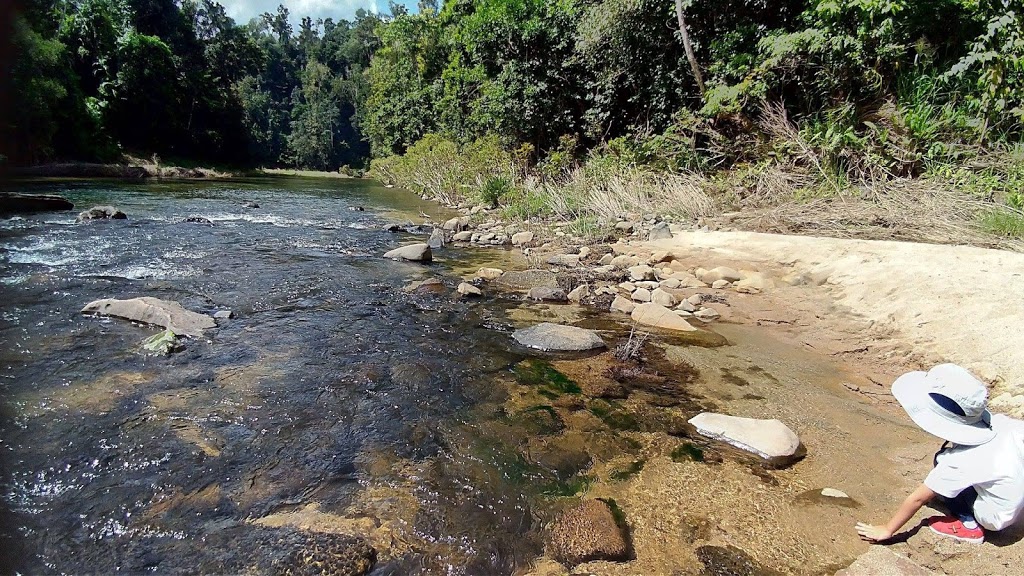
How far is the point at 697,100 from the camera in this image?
1407 centimetres

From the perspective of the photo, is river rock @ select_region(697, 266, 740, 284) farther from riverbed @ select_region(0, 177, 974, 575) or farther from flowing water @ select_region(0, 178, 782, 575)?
flowing water @ select_region(0, 178, 782, 575)

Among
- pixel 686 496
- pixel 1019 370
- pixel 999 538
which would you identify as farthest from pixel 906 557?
pixel 1019 370

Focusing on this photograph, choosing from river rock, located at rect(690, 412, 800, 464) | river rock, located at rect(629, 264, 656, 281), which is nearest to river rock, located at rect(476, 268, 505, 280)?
river rock, located at rect(629, 264, 656, 281)

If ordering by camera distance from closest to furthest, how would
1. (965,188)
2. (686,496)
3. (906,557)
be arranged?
(906,557) < (686,496) < (965,188)

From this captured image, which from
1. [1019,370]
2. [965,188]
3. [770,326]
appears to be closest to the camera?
[1019,370]

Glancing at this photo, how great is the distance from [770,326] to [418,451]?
15.1 ft

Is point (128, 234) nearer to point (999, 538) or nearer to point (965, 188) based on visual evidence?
point (999, 538)

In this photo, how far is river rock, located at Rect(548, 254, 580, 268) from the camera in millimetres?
9342

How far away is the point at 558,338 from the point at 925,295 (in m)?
3.91

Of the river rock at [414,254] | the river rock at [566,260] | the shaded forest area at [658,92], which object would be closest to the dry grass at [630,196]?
the shaded forest area at [658,92]

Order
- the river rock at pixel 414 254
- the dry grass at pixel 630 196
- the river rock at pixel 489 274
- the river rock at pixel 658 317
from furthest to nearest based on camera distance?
the dry grass at pixel 630 196 < the river rock at pixel 414 254 < the river rock at pixel 489 274 < the river rock at pixel 658 317

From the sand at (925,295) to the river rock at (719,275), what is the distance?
1.28 feet

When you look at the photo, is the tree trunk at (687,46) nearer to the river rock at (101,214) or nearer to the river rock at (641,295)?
the river rock at (641,295)

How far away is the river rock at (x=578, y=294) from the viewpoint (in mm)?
7461
